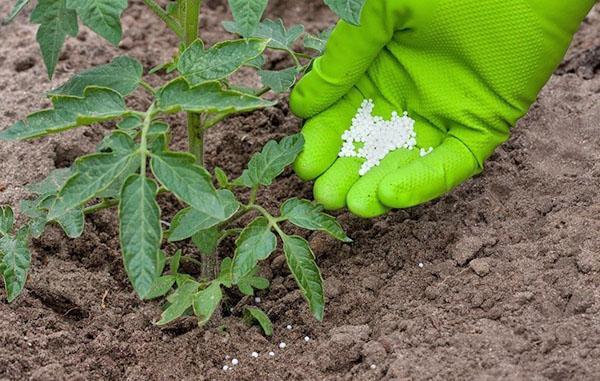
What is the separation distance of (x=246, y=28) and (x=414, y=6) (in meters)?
0.53

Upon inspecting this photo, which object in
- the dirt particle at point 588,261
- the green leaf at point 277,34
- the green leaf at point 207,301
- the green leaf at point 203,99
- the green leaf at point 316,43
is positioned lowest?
the green leaf at point 207,301

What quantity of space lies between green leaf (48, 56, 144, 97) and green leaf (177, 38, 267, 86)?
10 cm

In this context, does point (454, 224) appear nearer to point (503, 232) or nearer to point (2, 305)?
point (503, 232)

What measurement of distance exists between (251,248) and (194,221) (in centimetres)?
11

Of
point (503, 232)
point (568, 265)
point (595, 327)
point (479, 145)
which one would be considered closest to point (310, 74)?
point (479, 145)

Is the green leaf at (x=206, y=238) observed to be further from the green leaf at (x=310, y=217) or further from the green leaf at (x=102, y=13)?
the green leaf at (x=102, y=13)

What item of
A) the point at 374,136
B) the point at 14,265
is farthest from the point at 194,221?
the point at 374,136

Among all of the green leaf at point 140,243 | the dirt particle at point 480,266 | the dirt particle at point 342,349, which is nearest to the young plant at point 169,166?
the green leaf at point 140,243

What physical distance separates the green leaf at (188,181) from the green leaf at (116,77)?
23cm

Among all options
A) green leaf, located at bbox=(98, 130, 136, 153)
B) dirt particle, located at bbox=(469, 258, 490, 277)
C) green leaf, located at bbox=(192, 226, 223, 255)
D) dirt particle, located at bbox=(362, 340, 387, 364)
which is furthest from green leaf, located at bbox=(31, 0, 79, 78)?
dirt particle, located at bbox=(469, 258, 490, 277)

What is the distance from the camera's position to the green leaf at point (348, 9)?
1.35 metres

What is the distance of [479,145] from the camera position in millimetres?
1834

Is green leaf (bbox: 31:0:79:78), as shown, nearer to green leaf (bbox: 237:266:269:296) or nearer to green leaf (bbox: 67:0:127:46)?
green leaf (bbox: 67:0:127:46)

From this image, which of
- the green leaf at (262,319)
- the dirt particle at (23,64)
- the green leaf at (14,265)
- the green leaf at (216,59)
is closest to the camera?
the green leaf at (216,59)
